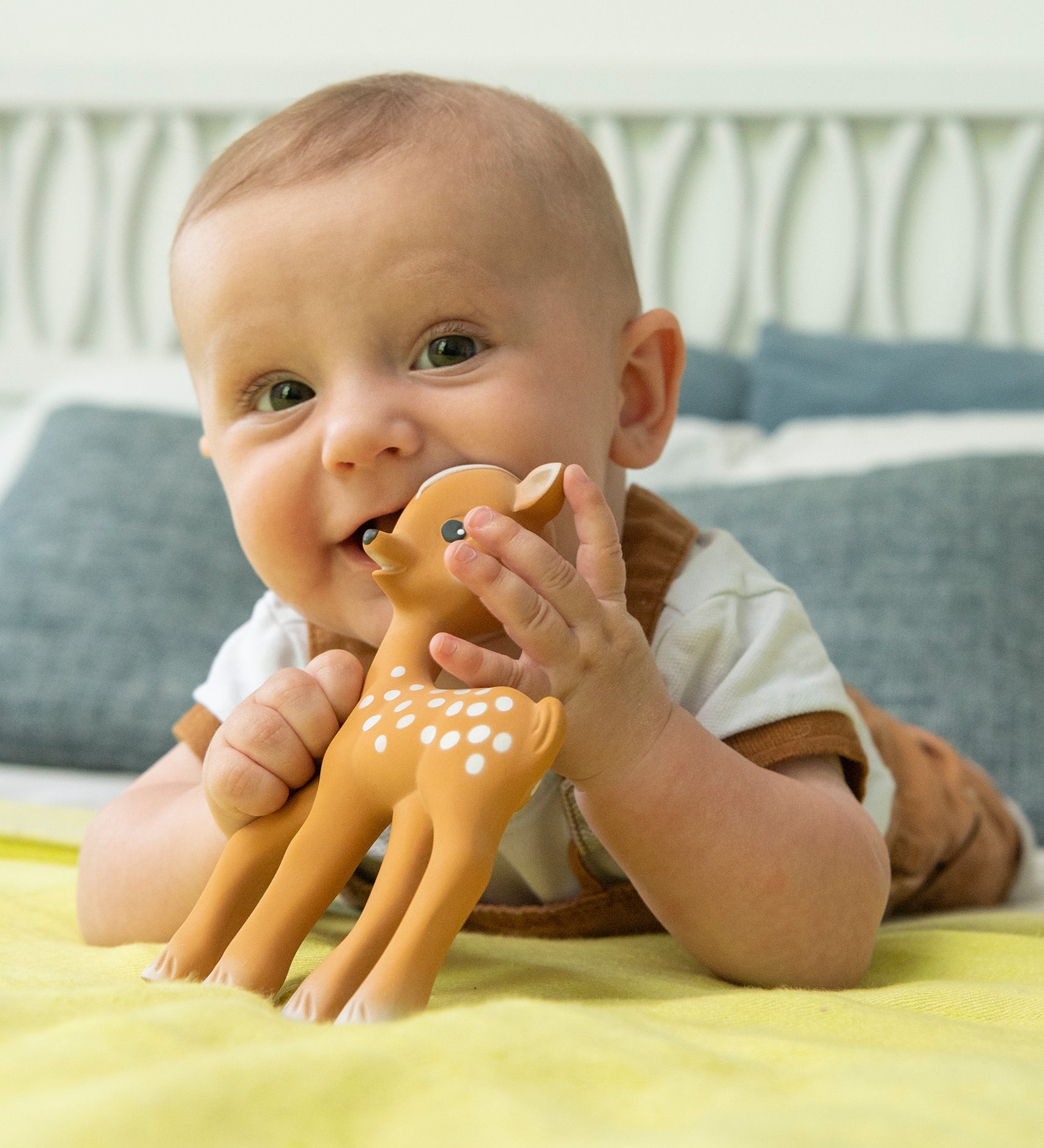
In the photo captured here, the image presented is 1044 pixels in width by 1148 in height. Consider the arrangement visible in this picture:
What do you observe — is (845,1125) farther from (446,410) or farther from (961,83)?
(961,83)

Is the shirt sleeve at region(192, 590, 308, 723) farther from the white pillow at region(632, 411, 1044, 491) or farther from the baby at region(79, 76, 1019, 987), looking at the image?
the white pillow at region(632, 411, 1044, 491)

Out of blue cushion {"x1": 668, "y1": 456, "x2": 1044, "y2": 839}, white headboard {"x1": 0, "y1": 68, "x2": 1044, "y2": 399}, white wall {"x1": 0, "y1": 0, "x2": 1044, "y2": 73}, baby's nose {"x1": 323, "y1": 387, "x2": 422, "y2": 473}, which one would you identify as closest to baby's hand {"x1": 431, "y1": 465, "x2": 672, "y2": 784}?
baby's nose {"x1": 323, "y1": 387, "x2": 422, "y2": 473}

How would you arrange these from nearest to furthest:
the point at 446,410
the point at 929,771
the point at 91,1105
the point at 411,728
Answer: the point at 91,1105 → the point at 411,728 → the point at 446,410 → the point at 929,771

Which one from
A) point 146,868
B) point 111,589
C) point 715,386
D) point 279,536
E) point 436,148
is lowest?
point 111,589

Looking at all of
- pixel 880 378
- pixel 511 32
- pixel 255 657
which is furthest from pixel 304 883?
pixel 511 32

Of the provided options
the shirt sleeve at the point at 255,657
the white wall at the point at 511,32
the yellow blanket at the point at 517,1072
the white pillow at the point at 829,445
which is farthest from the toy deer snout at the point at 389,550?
the white wall at the point at 511,32

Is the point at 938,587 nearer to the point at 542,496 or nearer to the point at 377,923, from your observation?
the point at 542,496

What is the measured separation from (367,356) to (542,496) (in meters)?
0.17

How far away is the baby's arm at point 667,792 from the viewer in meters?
0.60

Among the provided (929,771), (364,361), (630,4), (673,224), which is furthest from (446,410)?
(630,4)

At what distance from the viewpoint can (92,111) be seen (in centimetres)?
241

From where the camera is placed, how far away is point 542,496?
0.64 meters

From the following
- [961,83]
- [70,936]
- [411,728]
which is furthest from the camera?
[961,83]

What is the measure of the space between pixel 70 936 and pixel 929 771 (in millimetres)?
748
